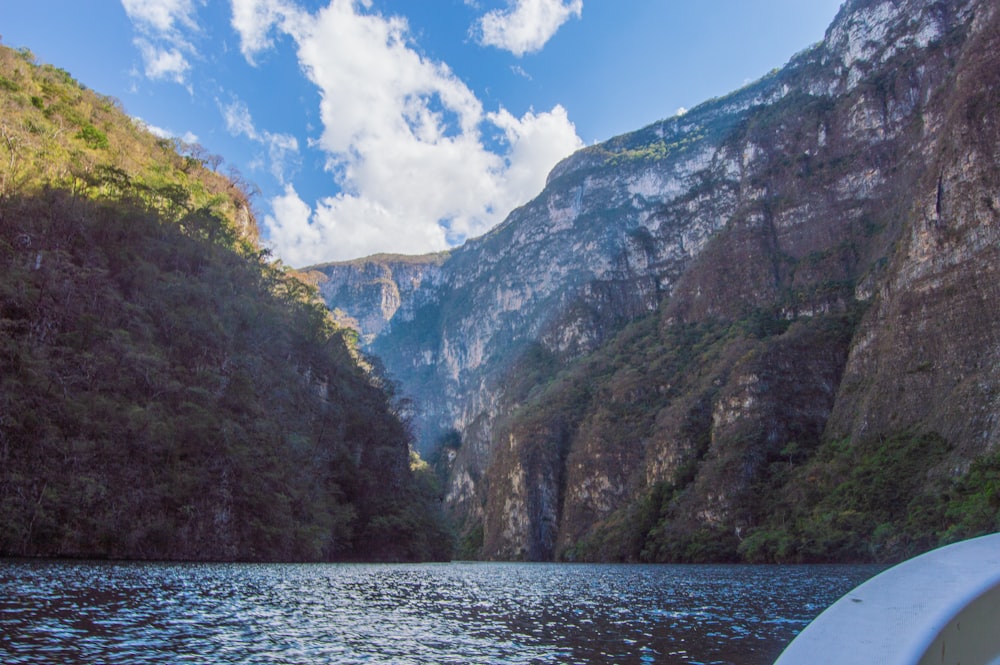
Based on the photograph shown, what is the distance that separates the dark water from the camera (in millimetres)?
12969

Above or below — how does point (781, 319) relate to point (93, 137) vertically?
below

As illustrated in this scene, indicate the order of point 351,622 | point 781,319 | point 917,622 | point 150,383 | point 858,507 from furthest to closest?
point 781,319 < point 858,507 < point 150,383 < point 351,622 < point 917,622

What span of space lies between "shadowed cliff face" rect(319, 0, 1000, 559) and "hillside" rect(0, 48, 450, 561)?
158 feet

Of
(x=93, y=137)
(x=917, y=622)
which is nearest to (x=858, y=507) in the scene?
(x=917, y=622)

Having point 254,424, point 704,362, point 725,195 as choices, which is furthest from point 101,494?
point 725,195

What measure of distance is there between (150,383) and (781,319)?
10017 cm

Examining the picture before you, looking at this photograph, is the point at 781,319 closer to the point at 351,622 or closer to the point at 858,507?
the point at 858,507

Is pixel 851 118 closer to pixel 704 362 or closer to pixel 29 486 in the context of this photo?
pixel 704 362

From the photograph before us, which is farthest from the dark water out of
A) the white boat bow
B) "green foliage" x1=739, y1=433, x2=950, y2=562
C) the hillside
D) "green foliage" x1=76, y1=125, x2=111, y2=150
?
"green foliage" x1=76, y1=125, x2=111, y2=150

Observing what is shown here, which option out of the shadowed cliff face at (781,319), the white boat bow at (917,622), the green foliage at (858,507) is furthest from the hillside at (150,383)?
the shadowed cliff face at (781,319)

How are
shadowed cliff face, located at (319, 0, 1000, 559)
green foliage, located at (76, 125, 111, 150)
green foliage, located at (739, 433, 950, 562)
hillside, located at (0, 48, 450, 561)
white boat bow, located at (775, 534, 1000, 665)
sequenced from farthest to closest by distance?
1. shadowed cliff face, located at (319, 0, 1000, 559)
2. green foliage, located at (76, 125, 111, 150)
3. green foliage, located at (739, 433, 950, 562)
4. hillside, located at (0, 48, 450, 561)
5. white boat bow, located at (775, 534, 1000, 665)

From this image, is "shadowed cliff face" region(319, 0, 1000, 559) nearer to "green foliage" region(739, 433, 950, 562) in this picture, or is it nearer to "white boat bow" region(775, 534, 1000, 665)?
"green foliage" region(739, 433, 950, 562)

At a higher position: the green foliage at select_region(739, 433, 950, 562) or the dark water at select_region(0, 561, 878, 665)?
the green foliage at select_region(739, 433, 950, 562)

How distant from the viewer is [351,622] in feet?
59.5
